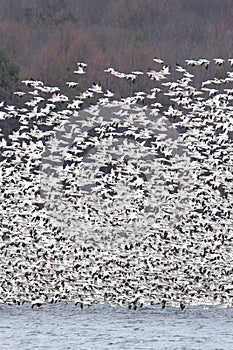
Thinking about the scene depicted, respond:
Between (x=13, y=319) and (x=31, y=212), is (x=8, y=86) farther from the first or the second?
(x=13, y=319)

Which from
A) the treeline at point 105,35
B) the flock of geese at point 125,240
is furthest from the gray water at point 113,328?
the treeline at point 105,35

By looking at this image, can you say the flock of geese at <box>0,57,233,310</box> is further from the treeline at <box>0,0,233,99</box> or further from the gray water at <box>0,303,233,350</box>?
the treeline at <box>0,0,233,99</box>

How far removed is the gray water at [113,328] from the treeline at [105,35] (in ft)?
82.8

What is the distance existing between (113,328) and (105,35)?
40.6m

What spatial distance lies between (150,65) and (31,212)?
2755cm

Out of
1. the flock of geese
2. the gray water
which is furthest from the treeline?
the gray water

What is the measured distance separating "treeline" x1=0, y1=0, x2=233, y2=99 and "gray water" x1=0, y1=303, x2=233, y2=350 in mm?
25249

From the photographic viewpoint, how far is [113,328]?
33.8 metres

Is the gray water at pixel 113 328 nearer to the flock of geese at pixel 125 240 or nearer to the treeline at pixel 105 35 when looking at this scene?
the flock of geese at pixel 125 240

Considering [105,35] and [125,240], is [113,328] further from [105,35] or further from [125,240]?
[105,35]

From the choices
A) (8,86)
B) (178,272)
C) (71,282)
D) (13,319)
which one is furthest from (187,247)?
(8,86)

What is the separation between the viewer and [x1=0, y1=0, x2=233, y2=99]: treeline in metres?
64.7

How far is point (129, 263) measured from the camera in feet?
124

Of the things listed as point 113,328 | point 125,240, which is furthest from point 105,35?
point 113,328
